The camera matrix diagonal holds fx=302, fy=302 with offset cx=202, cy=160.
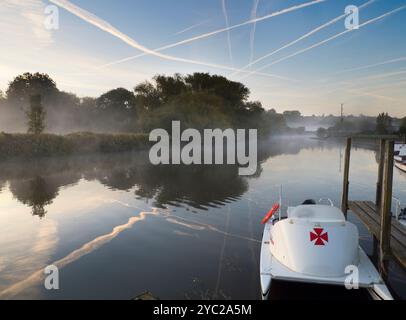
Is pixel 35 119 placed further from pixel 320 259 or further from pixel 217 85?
pixel 217 85

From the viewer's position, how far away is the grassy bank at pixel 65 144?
3912 centimetres

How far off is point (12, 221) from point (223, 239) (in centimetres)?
1079

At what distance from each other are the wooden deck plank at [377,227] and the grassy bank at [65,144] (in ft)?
131

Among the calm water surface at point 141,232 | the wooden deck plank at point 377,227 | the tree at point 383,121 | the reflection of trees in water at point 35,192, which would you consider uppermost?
the tree at point 383,121

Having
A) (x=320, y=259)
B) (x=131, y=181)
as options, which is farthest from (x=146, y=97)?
(x=320, y=259)

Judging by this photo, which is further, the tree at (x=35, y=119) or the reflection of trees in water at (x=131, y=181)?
the tree at (x=35, y=119)

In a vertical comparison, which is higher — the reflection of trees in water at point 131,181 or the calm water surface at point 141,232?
the reflection of trees in water at point 131,181

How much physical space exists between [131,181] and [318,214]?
848 inches

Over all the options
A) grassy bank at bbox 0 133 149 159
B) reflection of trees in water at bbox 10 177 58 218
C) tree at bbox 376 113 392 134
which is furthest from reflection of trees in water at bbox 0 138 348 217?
tree at bbox 376 113 392 134

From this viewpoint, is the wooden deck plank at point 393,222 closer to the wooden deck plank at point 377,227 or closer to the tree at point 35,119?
the wooden deck plank at point 377,227

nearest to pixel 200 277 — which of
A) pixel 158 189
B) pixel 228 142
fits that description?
pixel 158 189

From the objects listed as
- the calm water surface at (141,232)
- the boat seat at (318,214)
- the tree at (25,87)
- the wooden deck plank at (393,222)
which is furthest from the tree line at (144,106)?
the boat seat at (318,214)

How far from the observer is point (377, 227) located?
11.4 meters
